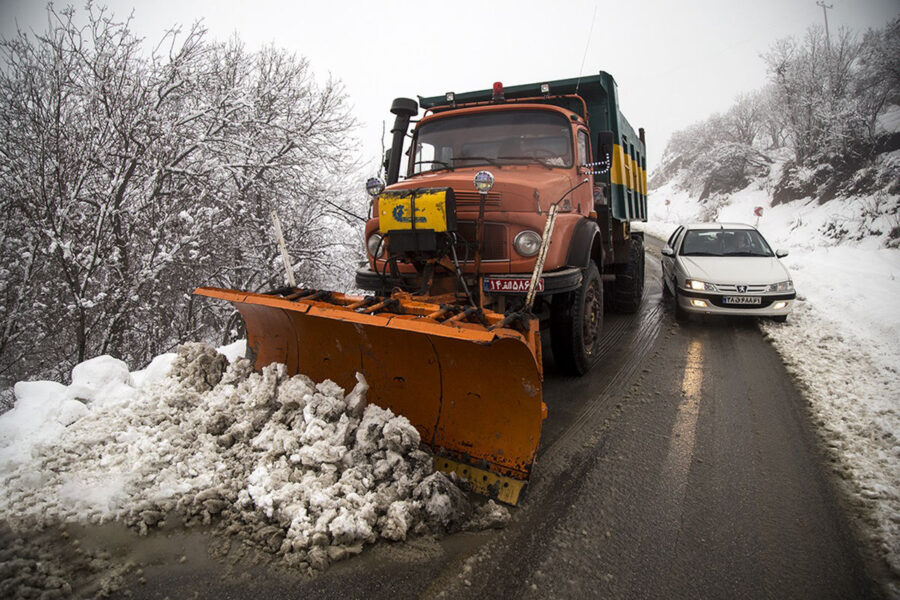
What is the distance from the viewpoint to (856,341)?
5.53 meters

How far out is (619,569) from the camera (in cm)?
221

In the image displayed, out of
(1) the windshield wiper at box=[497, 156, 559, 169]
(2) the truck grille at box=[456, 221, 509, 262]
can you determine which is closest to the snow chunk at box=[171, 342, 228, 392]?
(2) the truck grille at box=[456, 221, 509, 262]

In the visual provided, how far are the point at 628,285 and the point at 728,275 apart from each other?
56.3 inches

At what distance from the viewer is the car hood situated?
255 inches

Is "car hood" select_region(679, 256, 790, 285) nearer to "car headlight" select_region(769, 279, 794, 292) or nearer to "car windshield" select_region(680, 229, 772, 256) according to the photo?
"car headlight" select_region(769, 279, 794, 292)

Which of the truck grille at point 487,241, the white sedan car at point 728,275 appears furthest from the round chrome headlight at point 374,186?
the white sedan car at point 728,275

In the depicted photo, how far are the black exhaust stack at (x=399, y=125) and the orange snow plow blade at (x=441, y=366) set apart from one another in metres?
2.49

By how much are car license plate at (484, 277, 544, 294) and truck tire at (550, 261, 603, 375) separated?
2.59 ft

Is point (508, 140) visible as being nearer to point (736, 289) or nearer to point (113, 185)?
point (736, 289)

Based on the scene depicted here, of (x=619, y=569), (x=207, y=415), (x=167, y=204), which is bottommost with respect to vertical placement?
(x=619, y=569)

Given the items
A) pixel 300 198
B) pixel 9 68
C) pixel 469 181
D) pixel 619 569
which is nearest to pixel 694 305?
pixel 469 181

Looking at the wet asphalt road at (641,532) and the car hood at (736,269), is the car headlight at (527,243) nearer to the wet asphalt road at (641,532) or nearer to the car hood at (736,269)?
the wet asphalt road at (641,532)

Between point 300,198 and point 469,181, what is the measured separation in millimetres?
7183

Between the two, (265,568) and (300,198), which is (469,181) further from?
(300,198)
